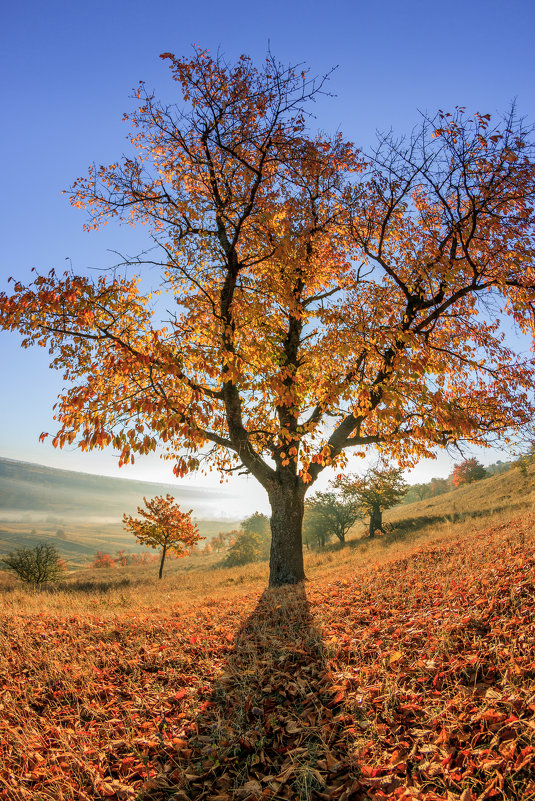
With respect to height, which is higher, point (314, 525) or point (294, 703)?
point (294, 703)

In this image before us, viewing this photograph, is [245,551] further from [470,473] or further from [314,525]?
[470,473]

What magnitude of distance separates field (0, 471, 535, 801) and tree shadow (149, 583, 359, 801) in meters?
0.02

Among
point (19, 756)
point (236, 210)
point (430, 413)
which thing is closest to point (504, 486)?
point (430, 413)

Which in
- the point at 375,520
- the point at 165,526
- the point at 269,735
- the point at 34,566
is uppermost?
the point at 269,735

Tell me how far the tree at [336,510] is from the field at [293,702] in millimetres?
28285

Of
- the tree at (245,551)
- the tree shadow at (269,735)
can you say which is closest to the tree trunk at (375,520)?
the tree at (245,551)

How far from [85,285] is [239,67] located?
227 inches

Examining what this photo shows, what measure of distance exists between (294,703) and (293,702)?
1 cm

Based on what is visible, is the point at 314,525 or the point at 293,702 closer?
the point at 293,702

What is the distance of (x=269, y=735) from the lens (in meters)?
3.30

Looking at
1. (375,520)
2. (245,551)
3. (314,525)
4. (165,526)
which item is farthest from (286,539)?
(245,551)

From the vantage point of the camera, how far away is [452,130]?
26.3 ft

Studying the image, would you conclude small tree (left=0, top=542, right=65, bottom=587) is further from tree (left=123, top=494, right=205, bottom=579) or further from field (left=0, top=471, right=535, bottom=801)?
field (left=0, top=471, right=535, bottom=801)

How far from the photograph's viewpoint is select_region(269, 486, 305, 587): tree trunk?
9.85 metres
